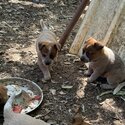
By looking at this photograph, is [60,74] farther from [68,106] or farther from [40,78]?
[68,106]

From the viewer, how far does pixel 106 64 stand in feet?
18.7

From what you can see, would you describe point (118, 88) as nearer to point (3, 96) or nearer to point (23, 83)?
point (23, 83)

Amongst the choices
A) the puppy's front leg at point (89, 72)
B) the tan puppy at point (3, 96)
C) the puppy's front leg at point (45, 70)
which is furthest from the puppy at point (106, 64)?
the tan puppy at point (3, 96)

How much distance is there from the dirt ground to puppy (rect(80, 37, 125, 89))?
9.3 inches

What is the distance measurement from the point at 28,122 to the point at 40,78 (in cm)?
163

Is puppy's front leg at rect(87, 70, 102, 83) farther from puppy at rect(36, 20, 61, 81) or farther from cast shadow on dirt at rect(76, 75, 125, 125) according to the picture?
puppy at rect(36, 20, 61, 81)

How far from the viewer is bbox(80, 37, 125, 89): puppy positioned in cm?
565

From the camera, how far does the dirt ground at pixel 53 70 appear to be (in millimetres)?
5234

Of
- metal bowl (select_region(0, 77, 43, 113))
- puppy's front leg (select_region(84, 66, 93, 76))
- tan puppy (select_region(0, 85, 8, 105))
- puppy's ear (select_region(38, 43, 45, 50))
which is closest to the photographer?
tan puppy (select_region(0, 85, 8, 105))

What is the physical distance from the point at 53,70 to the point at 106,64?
2.94ft

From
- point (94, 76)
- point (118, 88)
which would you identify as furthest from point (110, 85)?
point (94, 76)

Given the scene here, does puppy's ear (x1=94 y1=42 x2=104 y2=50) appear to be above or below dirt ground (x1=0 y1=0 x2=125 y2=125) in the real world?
above

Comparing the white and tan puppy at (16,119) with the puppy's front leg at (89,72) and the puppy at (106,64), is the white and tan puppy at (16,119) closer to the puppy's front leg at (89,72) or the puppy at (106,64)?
the puppy at (106,64)

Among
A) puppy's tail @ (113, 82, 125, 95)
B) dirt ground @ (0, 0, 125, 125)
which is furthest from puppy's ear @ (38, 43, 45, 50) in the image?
puppy's tail @ (113, 82, 125, 95)
